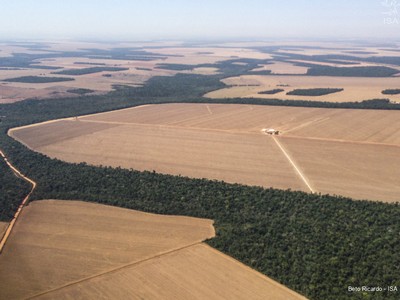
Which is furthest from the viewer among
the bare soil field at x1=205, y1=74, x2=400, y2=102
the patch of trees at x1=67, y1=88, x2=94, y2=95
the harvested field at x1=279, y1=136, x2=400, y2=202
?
the patch of trees at x1=67, y1=88, x2=94, y2=95

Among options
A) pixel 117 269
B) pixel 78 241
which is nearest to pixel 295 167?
pixel 78 241

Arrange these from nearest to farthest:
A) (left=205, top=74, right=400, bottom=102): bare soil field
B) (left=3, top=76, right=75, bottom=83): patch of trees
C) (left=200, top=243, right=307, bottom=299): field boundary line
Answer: (left=200, top=243, right=307, bottom=299): field boundary line, (left=205, top=74, right=400, bottom=102): bare soil field, (left=3, top=76, right=75, bottom=83): patch of trees

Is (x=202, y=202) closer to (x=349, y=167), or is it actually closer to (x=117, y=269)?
(x=117, y=269)

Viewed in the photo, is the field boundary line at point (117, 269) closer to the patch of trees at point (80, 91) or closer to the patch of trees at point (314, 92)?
the patch of trees at point (314, 92)

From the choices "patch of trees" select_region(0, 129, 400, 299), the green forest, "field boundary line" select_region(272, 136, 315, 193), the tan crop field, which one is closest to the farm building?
the tan crop field

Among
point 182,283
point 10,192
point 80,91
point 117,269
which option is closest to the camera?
point 182,283

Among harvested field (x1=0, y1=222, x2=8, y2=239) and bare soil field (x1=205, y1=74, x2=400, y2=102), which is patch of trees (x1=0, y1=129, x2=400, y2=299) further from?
bare soil field (x1=205, y1=74, x2=400, y2=102)

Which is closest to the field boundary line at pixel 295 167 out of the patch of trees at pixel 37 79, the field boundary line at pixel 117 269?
the field boundary line at pixel 117 269
